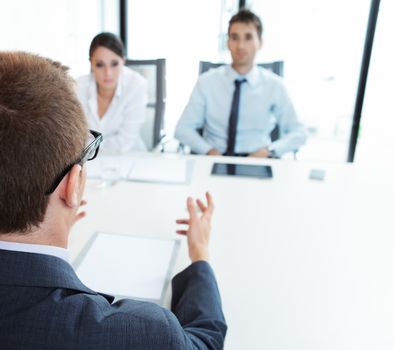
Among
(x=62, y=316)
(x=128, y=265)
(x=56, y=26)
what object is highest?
(x=56, y=26)

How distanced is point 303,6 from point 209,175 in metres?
2.82

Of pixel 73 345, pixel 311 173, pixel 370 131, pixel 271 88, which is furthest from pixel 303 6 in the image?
pixel 73 345

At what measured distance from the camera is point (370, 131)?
376cm

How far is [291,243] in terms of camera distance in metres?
1.14

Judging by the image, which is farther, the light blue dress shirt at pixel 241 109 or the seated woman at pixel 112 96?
the light blue dress shirt at pixel 241 109

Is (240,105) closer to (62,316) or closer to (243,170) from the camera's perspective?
(243,170)

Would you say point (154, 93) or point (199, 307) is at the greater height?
point (154, 93)

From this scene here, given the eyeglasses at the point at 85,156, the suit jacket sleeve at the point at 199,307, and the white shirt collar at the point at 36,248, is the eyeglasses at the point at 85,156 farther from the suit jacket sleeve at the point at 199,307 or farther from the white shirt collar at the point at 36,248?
the suit jacket sleeve at the point at 199,307

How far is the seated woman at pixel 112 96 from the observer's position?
85.0 inches

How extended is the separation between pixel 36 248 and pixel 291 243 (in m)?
0.76

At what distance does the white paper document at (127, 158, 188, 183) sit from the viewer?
1.58m

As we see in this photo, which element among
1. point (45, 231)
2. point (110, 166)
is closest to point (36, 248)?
point (45, 231)

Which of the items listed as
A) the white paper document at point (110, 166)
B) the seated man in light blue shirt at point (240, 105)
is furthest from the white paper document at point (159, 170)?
the seated man in light blue shirt at point (240, 105)

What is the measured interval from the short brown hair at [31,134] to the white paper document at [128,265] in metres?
0.41
